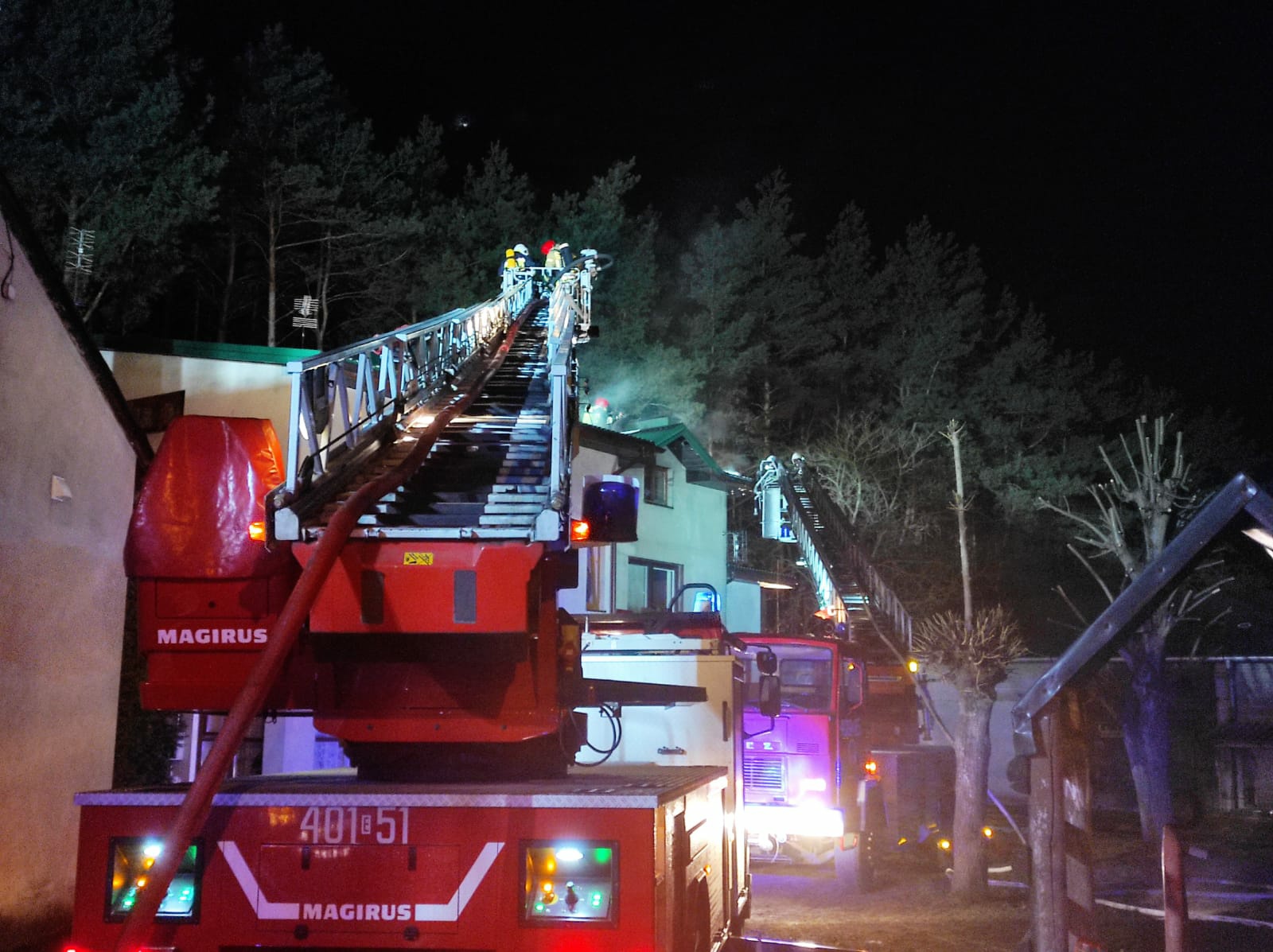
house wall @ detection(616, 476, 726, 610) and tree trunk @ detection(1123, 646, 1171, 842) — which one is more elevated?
house wall @ detection(616, 476, 726, 610)

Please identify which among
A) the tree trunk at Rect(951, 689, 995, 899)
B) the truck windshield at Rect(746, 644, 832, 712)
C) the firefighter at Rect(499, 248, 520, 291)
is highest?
the firefighter at Rect(499, 248, 520, 291)

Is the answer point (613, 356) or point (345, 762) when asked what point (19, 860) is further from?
point (613, 356)

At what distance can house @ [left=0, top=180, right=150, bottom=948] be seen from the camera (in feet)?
29.2

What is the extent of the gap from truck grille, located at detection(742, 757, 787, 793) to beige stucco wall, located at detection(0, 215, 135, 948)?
6733 millimetres

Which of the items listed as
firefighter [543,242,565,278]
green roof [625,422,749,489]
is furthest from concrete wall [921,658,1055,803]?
firefighter [543,242,565,278]

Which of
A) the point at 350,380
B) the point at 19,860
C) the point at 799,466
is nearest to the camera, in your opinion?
the point at 19,860

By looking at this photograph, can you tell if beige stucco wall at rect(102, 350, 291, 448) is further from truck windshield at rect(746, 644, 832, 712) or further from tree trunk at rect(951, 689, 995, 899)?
tree trunk at rect(951, 689, 995, 899)

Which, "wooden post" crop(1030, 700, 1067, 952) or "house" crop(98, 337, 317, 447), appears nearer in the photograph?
"wooden post" crop(1030, 700, 1067, 952)

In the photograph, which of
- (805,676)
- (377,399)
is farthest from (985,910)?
(377,399)

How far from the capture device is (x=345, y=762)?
48.5 feet

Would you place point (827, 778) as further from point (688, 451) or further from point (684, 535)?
point (688, 451)

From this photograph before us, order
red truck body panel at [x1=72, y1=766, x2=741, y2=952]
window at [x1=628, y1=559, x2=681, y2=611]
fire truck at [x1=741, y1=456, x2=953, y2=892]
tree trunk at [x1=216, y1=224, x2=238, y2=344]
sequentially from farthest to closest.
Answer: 1. tree trunk at [x1=216, y1=224, x2=238, y2=344]
2. window at [x1=628, y1=559, x2=681, y2=611]
3. fire truck at [x1=741, y1=456, x2=953, y2=892]
4. red truck body panel at [x1=72, y1=766, x2=741, y2=952]

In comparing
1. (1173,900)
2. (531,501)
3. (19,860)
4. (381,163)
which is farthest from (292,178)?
(1173,900)

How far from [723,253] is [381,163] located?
13.7m
